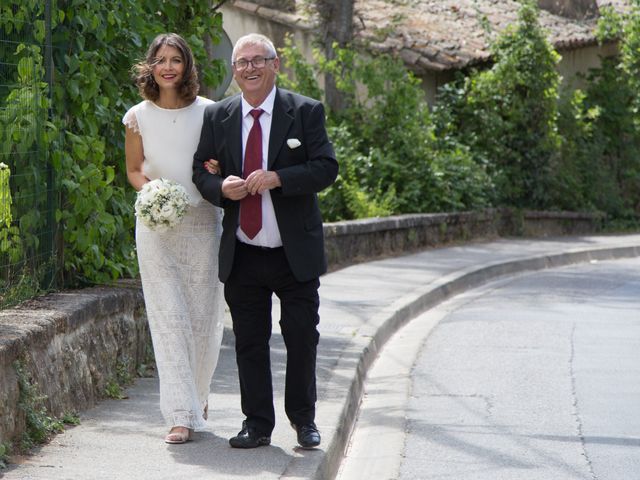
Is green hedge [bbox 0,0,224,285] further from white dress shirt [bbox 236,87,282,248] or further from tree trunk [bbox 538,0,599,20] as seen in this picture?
tree trunk [bbox 538,0,599,20]

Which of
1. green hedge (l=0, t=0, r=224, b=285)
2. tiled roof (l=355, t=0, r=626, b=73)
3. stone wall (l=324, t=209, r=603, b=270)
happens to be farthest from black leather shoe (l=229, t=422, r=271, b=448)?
tiled roof (l=355, t=0, r=626, b=73)

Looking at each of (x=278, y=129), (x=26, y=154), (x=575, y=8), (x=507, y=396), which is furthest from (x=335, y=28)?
(x=278, y=129)

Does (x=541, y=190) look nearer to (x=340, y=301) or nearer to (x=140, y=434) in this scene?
(x=340, y=301)

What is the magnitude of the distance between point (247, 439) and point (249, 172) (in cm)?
126

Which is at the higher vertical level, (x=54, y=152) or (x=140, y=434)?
(x=54, y=152)

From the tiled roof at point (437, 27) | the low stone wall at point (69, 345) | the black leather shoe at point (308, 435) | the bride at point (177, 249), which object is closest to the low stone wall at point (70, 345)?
the low stone wall at point (69, 345)

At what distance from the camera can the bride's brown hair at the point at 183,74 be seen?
6.13 m

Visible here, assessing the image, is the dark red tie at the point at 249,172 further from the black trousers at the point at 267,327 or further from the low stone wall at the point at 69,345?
the low stone wall at the point at 69,345

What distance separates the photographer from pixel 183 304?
20.2 ft

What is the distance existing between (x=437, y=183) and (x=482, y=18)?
625cm

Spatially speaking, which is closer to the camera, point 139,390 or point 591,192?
point 139,390

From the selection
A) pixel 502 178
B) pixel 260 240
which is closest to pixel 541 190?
pixel 502 178

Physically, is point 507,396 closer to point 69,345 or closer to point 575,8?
point 69,345

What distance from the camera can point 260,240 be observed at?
5.87 metres
